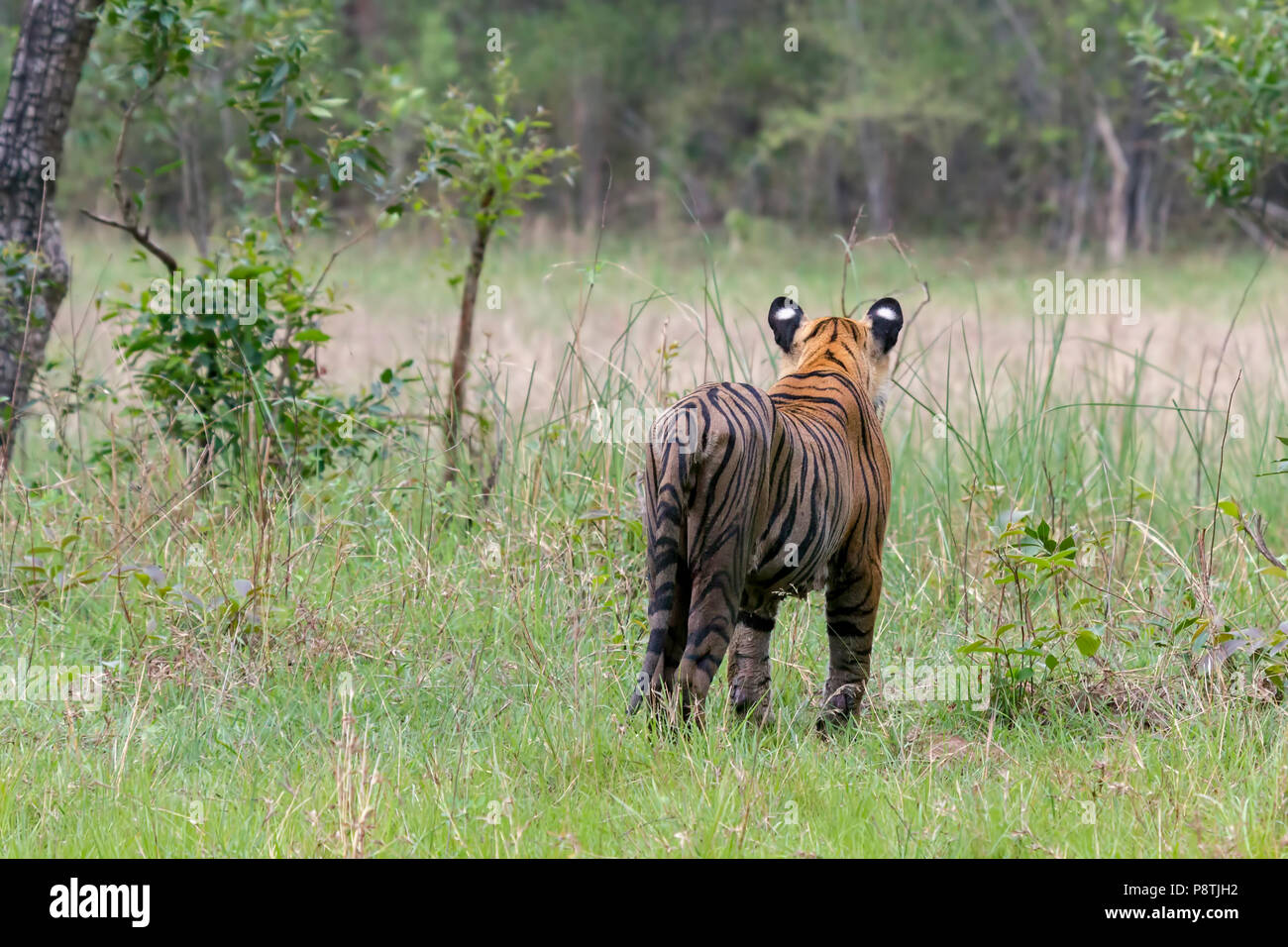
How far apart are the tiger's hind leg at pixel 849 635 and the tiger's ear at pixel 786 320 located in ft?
2.78

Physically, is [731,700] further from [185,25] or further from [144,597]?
[185,25]

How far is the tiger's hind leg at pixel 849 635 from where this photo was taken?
4223 millimetres

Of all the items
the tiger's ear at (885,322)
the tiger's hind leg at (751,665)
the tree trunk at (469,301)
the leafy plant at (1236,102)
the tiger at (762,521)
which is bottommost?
the tiger's hind leg at (751,665)

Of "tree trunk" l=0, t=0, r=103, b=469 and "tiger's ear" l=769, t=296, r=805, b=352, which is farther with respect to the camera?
"tree trunk" l=0, t=0, r=103, b=469

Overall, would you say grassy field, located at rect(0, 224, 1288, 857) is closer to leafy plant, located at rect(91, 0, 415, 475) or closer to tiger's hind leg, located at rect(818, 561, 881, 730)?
tiger's hind leg, located at rect(818, 561, 881, 730)

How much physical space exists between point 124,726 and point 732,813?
193cm

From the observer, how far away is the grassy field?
3.47 m

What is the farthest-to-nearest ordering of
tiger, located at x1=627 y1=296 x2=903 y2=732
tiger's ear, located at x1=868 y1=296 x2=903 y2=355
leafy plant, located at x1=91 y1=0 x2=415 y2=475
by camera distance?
leafy plant, located at x1=91 y1=0 x2=415 y2=475, tiger's ear, located at x1=868 y1=296 x2=903 y2=355, tiger, located at x1=627 y1=296 x2=903 y2=732

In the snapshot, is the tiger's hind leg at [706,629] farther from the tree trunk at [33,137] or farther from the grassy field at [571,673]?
the tree trunk at [33,137]

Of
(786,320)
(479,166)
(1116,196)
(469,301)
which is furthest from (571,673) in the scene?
(1116,196)

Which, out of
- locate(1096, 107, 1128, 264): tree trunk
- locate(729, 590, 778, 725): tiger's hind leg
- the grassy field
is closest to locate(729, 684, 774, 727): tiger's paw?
locate(729, 590, 778, 725): tiger's hind leg

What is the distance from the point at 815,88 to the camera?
3391 cm

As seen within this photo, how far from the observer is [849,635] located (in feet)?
13.9

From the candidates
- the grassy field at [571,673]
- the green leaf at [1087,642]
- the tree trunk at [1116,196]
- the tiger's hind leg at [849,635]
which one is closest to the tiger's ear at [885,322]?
the grassy field at [571,673]
